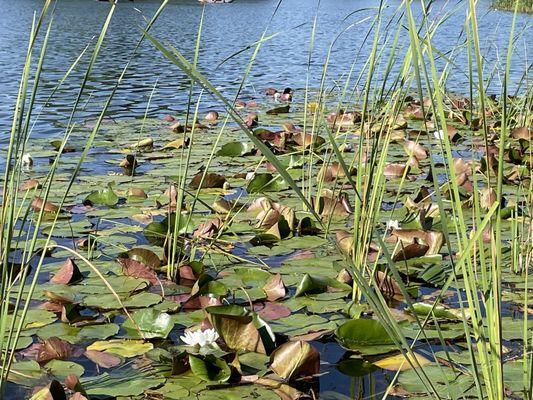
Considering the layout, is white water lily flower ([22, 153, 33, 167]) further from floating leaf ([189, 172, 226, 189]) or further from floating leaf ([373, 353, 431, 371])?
floating leaf ([373, 353, 431, 371])

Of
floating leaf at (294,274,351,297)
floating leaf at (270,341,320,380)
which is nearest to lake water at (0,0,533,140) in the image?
floating leaf at (294,274,351,297)

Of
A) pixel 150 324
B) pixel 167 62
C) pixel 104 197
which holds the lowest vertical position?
pixel 167 62

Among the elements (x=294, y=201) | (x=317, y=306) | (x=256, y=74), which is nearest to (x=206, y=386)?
(x=317, y=306)

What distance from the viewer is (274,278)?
83.1 inches

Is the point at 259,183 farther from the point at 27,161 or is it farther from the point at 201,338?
the point at 201,338

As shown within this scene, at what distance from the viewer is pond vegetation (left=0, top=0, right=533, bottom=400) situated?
3.86 ft

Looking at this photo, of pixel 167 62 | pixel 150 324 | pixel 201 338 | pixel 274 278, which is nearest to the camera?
pixel 201 338

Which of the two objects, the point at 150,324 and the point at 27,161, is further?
the point at 27,161

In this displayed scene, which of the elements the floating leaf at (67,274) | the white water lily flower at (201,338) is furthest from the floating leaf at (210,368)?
the floating leaf at (67,274)

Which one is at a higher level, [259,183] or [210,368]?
[210,368]

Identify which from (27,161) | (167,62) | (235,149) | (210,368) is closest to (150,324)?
(210,368)

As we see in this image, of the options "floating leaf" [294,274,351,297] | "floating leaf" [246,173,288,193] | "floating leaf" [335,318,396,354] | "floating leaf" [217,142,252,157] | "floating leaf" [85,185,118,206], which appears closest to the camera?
"floating leaf" [335,318,396,354]

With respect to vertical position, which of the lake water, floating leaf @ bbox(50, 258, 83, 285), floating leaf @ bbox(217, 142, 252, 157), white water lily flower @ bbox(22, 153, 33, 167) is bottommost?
the lake water

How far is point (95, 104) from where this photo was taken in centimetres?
711
